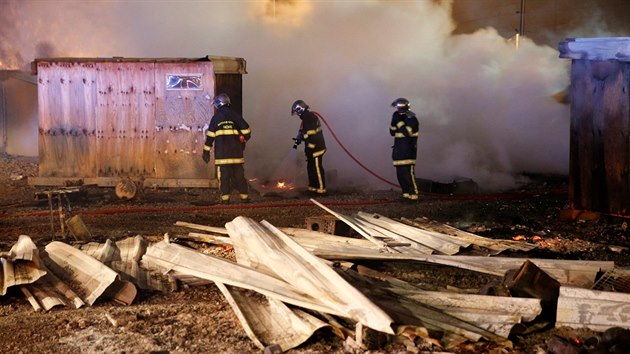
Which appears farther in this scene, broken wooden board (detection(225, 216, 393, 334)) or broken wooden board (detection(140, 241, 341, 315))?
broken wooden board (detection(140, 241, 341, 315))

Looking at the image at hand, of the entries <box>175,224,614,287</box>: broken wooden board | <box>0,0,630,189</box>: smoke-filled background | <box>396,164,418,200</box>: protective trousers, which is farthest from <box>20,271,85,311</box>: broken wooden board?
<box>0,0,630,189</box>: smoke-filled background

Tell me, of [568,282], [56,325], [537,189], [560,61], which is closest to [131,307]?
[56,325]

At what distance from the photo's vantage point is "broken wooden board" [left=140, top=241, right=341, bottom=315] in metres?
5.55

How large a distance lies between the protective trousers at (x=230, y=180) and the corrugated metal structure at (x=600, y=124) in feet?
16.3

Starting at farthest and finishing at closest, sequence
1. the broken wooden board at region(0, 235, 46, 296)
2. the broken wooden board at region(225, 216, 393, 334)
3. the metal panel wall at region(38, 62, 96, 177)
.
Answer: the metal panel wall at region(38, 62, 96, 177), the broken wooden board at region(0, 235, 46, 296), the broken wooden board at region(225, 216, 393, 334)

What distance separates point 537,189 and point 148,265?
866 cm

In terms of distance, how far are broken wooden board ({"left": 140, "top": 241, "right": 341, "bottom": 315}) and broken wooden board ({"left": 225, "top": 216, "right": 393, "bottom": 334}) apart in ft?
0.25

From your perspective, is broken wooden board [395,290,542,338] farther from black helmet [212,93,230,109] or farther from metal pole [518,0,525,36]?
metal pole [518,0,525,36]

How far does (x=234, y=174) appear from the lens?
12.1 m

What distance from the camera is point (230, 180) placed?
12.1 m

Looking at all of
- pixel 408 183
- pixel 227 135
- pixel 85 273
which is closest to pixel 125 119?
pixel 227 135

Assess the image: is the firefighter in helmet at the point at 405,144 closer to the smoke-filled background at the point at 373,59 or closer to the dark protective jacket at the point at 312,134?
the dark protective jacket at the point at 312,134

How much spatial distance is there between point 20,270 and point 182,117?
23.6 feet

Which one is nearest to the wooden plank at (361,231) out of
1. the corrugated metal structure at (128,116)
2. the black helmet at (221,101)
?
the black helmet at (221,101)
